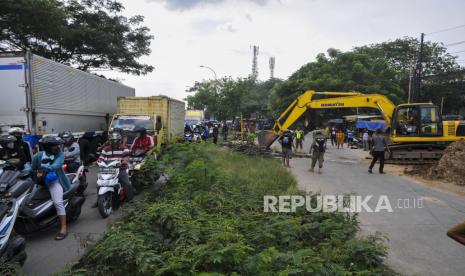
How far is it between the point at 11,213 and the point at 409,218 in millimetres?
6723

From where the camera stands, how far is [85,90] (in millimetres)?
14336

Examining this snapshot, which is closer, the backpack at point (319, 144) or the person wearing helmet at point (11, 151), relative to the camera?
the person wearing helmet at point (11, 151)

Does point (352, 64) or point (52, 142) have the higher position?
point (352, 64)

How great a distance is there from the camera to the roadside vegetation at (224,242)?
3447 mm

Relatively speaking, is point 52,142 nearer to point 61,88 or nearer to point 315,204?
point 315,204

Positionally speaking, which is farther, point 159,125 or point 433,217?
point 159,125

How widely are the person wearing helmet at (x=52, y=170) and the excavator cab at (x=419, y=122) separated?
14257 millimetres

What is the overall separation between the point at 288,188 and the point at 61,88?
873cm

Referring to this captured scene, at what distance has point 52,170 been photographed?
5312 mm

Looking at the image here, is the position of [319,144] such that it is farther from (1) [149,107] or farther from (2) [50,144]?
(2) [50,144]

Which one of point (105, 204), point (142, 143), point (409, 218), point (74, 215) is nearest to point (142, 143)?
point (142, 143)

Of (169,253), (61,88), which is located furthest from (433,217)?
(61,88)

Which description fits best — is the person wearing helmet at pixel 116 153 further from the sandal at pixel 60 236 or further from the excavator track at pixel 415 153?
the excavator track at pixel 415 153

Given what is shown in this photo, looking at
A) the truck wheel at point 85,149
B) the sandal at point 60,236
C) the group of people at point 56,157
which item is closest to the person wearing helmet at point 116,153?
the group of people at point 56,157
